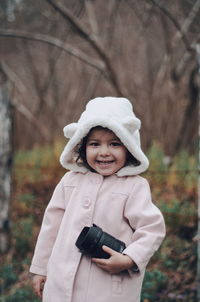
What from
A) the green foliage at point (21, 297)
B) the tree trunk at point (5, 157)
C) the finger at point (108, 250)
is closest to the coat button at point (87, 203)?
the finger at point (108, 250)

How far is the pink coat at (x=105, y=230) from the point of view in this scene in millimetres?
2197

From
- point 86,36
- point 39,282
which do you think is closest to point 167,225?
point 86,36

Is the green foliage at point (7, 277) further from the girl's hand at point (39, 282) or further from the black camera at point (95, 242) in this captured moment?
the black camera at point (95, 242)

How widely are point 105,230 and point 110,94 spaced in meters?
6.80

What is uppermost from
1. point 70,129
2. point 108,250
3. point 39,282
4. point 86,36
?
point 86,36

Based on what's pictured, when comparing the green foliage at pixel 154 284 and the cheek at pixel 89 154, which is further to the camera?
the green foliage at pixel 154 284

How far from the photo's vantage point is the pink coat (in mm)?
2197

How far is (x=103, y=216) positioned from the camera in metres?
2.27

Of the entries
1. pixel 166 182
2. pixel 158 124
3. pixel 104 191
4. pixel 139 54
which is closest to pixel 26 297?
pixel 104 191

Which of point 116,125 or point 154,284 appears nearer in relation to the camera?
point 116,125

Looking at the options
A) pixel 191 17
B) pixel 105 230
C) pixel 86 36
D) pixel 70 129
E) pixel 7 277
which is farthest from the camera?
pixel 191 17

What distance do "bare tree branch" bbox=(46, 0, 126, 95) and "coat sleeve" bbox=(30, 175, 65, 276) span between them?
2.13 m

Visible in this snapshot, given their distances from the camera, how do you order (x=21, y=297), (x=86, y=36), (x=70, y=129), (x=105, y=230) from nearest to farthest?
(x=105, y=230) → (x=70, y=129) → (x=21, y=297) → (x=86, y=36)

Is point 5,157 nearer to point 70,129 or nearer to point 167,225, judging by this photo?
point 167,225
